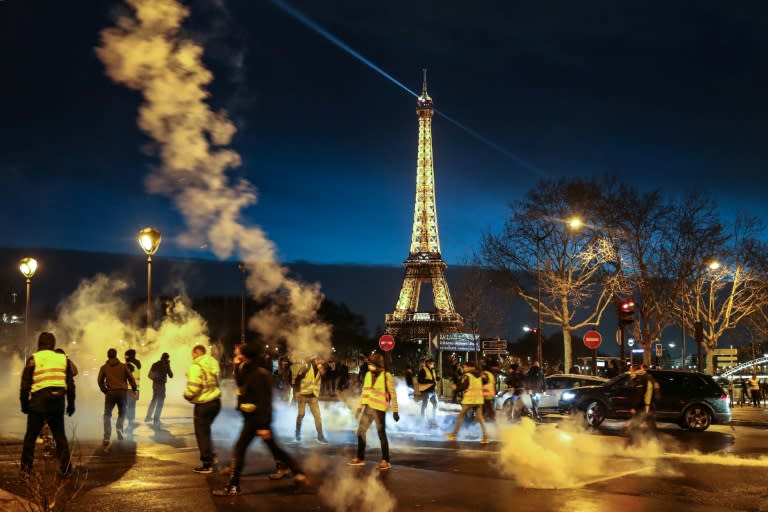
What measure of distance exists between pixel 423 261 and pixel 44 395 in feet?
237

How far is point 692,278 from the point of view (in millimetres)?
41094

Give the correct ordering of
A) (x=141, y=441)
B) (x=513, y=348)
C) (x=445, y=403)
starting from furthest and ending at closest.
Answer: (x=513, y=348) < (x=445, y=403) < (x=141, y=441)

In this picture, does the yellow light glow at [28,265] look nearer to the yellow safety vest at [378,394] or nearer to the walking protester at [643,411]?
the yellow safety vest at [378,394]

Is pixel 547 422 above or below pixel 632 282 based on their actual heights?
below

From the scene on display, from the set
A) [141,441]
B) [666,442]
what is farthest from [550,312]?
[141,441]

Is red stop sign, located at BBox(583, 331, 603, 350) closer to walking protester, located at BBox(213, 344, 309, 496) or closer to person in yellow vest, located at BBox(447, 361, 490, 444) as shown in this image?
person in yellow vest, located at BBox(447, 361, 490, 444)

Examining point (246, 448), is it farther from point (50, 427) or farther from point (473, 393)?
point (473, 393)

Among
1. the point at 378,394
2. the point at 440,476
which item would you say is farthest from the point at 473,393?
the point at 440,476

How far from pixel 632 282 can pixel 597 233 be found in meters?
3.63

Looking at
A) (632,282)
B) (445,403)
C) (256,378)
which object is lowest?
(445,403)

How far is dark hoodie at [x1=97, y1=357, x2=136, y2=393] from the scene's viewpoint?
13.1 m

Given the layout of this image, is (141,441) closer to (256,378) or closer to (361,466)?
(361,466)

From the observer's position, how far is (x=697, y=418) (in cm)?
1811

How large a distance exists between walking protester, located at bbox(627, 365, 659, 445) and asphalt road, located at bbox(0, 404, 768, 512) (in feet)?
1.13
